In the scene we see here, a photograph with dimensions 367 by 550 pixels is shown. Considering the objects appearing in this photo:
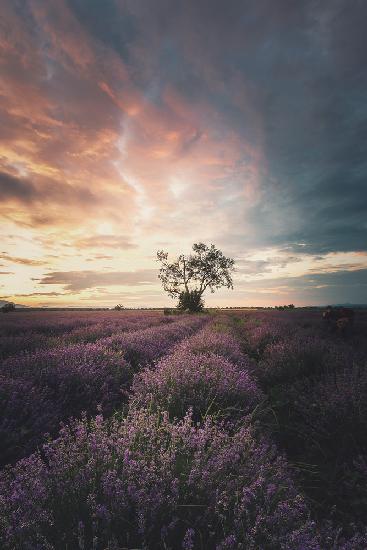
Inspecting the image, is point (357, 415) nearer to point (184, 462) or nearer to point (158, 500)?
point (184, 462)

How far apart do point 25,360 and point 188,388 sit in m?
2.50

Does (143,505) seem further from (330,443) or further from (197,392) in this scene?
(330,443)

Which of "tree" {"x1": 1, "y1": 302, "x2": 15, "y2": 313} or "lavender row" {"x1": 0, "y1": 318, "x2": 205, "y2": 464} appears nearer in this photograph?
"lavender row" {"x1": 0, "y1": 318, "x2": 205, "y2": 464}

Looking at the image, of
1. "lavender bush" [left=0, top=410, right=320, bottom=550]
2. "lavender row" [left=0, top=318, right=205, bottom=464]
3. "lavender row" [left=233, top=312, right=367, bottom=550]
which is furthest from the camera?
"lavender row" [left=0, top=318, right=205, bottom=464]

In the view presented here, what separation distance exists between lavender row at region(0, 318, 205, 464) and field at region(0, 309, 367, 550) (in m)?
0.02

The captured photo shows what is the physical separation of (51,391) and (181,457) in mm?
2196

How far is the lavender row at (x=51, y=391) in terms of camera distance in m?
2.58

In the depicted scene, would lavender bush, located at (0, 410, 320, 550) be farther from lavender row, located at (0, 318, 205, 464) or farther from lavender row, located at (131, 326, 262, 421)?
lavender row, located at (131, 326, 262, 421)

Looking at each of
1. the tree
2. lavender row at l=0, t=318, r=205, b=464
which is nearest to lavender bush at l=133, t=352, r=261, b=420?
lavender row at l=0, t=318, r=205, b=464

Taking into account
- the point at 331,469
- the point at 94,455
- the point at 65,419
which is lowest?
the point at 331,469

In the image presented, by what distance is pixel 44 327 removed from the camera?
11.8m

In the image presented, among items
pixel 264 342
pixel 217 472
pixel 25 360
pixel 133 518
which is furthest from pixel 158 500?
pixel 264 342

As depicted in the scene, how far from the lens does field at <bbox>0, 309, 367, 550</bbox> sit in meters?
1.38

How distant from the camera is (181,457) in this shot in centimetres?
189
